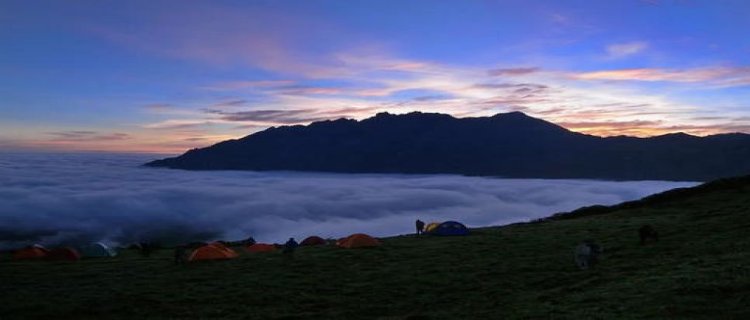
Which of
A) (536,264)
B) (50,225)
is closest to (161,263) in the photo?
(536,264)

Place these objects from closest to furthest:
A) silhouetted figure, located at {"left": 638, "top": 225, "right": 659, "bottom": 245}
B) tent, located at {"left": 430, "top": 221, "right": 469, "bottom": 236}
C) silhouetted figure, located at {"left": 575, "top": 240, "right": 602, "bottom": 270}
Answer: silhouetted figure, located at {"left": 575, "top": 240, "right": 602, "bottom": 270} → silhouetted figure, located at {"left": 638, "top": 225, "right": 659, "bottom": 245} → tent, located at {"left": 430, "top": 221, "right": 469, "bottom": 236}

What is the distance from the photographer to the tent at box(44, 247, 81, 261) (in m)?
40.5

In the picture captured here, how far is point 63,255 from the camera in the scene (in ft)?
134

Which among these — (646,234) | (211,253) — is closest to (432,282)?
(646,234)

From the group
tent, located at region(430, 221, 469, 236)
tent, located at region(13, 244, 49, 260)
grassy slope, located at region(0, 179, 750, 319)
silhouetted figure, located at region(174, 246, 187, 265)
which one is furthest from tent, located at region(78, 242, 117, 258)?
tent, located at region(430, 221, 469, 236)

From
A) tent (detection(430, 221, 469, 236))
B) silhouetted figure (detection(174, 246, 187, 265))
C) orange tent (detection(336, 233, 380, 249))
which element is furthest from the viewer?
tent (detection(430, 221, 469, 236))

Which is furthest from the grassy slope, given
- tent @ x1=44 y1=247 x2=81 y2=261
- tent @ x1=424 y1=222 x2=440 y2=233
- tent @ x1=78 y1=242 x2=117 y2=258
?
tent @ x1=424 y1=222 x2=440 y2=233

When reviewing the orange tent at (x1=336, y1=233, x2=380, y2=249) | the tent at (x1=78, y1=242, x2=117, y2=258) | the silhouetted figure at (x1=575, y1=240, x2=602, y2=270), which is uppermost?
the silhouetted figure at (x1=575, y1=240, x2=602, y2=270)

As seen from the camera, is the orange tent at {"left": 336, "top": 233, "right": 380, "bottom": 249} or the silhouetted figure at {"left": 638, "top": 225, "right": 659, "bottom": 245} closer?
the silhouetted figure at {"left": 638, "top": 225, "right": 659, "bottom": 245}

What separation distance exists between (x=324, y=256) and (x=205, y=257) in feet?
24.1

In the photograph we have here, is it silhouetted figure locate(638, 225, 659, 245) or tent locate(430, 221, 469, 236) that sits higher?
silhouetted figure locate(638, 225, 659, 245)

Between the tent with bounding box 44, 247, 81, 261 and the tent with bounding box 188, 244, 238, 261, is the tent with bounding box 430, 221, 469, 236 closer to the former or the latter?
the tent with bounding box 188, 244, 238, 261

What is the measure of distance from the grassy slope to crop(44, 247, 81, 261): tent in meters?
2.90

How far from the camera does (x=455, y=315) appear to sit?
19.2 metres
